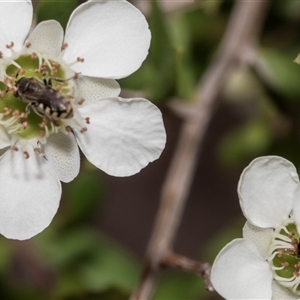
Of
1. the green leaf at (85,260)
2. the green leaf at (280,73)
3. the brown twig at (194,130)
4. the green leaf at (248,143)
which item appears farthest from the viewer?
the green leaf at (248,143)

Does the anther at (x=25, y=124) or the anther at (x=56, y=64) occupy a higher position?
the anther at (x=56, y=64)

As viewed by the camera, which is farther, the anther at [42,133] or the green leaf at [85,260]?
the green leaf at [85,260]

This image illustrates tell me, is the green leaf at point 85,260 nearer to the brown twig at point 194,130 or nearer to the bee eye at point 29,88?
the brown twig at point 194,130

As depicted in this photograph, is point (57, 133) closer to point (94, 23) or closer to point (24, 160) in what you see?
point (24, 160)

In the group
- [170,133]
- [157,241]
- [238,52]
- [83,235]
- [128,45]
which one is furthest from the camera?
[170,133]

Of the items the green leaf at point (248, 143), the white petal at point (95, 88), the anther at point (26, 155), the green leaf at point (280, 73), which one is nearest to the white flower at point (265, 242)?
the white petal at point (95, 88)

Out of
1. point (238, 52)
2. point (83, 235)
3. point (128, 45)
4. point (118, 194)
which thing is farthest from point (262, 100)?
point (128, 45)
